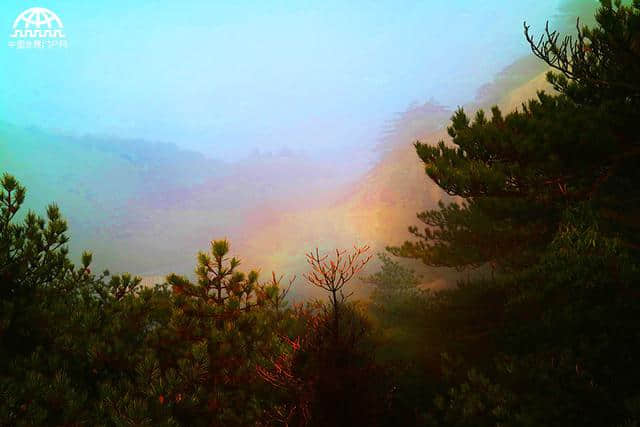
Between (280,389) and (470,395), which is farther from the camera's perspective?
(470,395)

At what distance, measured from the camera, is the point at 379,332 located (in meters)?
9.78

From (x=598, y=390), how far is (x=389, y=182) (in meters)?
52.3

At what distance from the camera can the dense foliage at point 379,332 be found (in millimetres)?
3455

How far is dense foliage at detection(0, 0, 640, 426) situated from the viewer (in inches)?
136

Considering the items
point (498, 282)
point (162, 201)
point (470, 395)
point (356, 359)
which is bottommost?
point (470, 395)

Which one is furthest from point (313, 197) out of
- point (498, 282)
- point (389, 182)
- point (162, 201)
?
point (498, 282)

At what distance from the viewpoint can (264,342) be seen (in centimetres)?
443

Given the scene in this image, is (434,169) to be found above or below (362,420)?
above

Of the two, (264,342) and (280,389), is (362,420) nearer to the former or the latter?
(280,389)

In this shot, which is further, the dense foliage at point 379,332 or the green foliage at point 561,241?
the green foliage at point 561,241

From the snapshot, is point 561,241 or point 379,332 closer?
point 561,241

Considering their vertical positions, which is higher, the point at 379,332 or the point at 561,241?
the point at 561,241

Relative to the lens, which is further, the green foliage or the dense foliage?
the green foliage

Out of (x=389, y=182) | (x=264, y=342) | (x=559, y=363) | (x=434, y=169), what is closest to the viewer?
(x=264, y=342)
